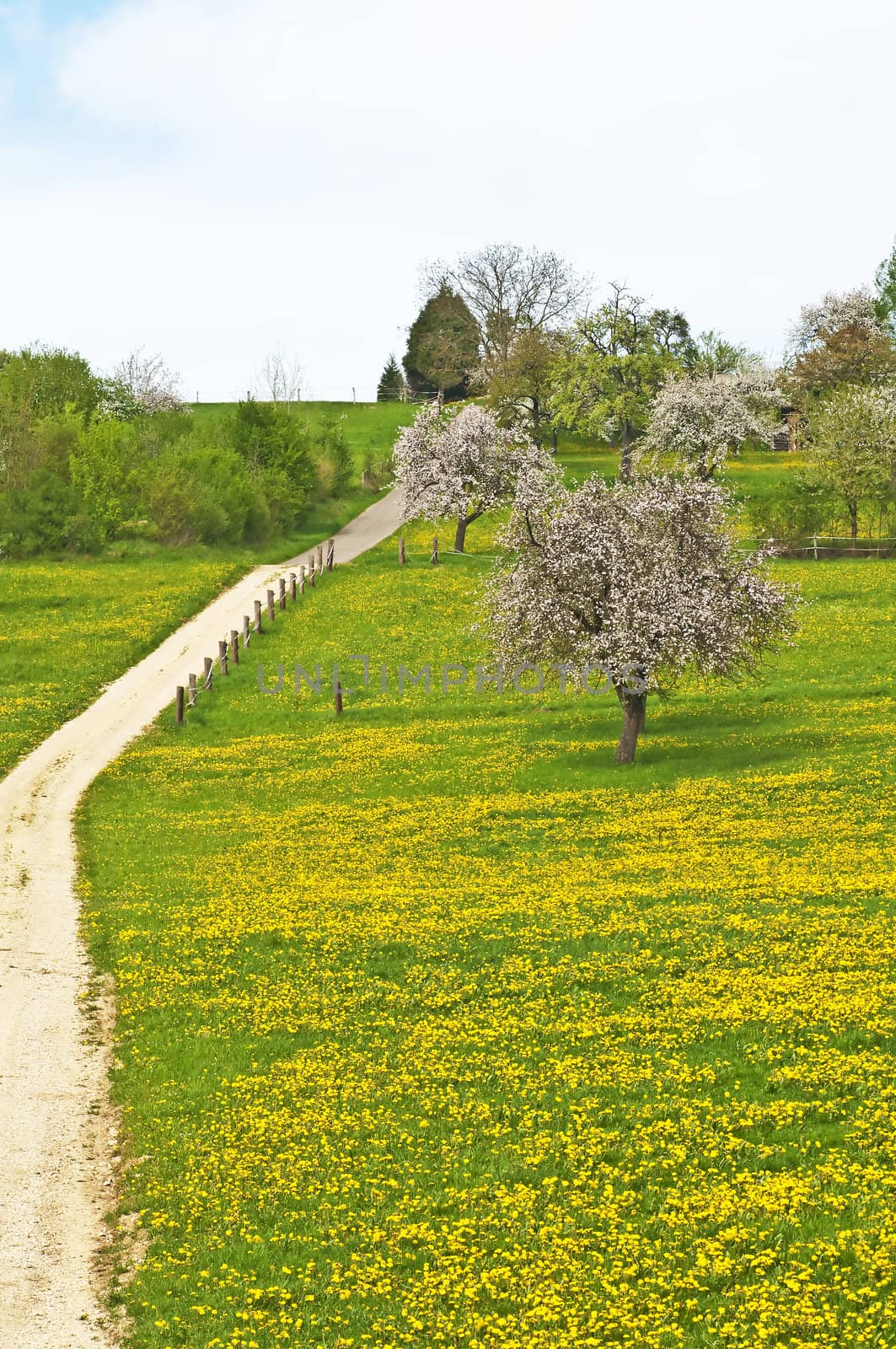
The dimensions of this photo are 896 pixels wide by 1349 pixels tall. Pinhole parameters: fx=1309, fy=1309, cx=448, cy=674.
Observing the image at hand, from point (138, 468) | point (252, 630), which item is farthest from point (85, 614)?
point (138, 468)

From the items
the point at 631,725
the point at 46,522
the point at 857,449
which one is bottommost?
the point at 631,725

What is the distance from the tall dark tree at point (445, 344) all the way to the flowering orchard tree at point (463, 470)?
180ft

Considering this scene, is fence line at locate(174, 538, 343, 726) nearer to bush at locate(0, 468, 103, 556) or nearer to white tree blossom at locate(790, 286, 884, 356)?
Result: bush at locate(0, 468, 103, 556)

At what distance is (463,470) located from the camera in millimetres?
86125

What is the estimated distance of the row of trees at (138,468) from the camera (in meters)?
85.1

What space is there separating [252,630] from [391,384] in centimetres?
10700

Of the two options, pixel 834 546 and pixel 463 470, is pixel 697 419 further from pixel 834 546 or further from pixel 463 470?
pixel 463 470

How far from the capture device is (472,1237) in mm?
15141

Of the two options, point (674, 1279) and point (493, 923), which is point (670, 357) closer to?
point (493, 923)

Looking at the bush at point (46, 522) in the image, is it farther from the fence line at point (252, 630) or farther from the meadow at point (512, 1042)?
the meadow at point (512, 1042)

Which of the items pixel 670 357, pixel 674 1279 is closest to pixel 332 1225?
pixel 674 1279

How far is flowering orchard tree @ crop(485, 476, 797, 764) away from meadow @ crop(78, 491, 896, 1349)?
3567 mm

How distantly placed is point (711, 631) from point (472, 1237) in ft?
85.2

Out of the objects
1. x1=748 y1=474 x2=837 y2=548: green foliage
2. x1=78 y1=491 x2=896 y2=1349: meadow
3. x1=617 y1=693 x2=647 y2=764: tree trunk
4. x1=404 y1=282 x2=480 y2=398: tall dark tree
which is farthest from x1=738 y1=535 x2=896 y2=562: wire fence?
x1=404 y1=282 x2=480 y2=398: tall dark tree
